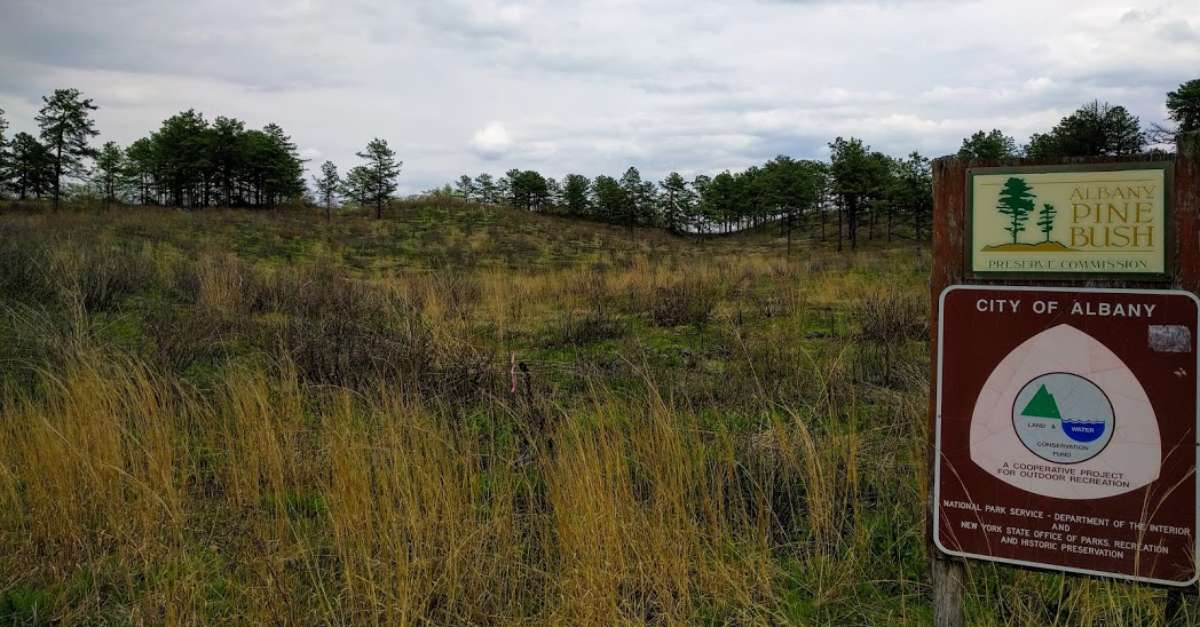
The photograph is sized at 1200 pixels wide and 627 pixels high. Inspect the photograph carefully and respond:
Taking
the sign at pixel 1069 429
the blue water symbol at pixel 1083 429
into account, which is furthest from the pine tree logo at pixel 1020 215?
the blue water symbol at pixel 1083 429

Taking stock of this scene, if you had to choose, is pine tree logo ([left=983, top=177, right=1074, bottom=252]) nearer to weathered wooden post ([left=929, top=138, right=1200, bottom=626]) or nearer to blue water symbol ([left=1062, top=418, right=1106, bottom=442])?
weathered wooden post ([left=929, top=138, right=1200, bottom=626])

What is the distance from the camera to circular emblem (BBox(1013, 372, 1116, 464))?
183 cm

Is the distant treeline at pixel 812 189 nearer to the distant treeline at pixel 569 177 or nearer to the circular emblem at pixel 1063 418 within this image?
the distant treeline at pixel 569 177

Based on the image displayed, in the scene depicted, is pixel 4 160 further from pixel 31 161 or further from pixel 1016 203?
pixel 1016 203

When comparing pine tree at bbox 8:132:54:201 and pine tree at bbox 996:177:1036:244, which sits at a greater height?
pine tree at bbox 8:132:54:201

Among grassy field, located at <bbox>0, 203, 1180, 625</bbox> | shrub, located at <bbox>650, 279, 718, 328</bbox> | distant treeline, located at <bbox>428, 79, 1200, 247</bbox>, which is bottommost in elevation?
grassy field, located at <bbox>0, 203, 1180, 625</bbox>

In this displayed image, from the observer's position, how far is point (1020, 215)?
1.93 m

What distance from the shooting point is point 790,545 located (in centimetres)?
286

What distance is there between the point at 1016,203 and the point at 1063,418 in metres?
0.61

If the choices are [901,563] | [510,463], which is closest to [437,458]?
[510,463]

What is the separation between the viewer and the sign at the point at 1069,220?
1.81 metres

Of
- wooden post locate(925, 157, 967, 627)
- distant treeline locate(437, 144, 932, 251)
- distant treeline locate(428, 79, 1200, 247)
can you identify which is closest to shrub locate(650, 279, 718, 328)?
wooden post locate(925, 157, 967, 627)

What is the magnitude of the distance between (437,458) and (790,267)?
1486cm

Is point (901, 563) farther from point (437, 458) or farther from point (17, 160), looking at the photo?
point (17, 160)
